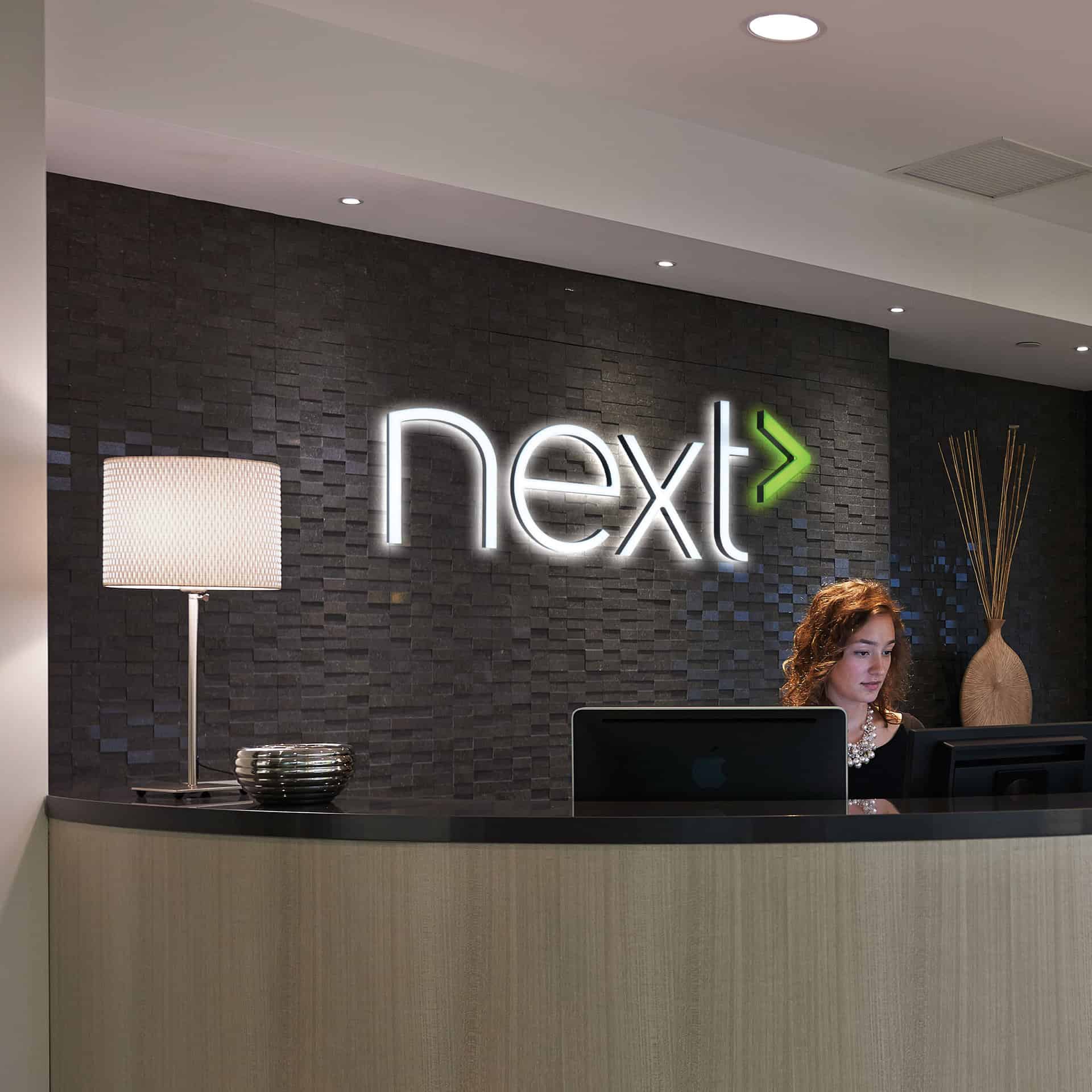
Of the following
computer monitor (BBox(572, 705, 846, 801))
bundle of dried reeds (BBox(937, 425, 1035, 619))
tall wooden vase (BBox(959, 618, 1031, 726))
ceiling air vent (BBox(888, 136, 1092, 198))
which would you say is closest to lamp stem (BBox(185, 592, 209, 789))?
computer monitor (BBox(572, 705, 846, 801))

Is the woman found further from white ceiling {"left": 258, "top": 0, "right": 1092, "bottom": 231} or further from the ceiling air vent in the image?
the ceiling air vent

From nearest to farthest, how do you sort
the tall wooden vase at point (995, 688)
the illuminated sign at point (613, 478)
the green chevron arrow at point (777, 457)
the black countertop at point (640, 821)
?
1. the black countertop at point (640, 821)
2. the illuminated sign at point (613, 478)
3. the green chevron arrow at point (777, 457)
4. the tall wooden vase at point (995, 688)

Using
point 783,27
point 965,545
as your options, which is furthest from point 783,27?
point 965,545

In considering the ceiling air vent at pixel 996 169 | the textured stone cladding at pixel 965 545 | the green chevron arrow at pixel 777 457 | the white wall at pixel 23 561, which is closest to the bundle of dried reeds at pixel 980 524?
the textured stone cladding at pixel 965 545

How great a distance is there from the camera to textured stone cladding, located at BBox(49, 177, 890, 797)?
380 cm

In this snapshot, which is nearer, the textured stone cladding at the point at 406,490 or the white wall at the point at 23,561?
the white wall at the point at 23,561

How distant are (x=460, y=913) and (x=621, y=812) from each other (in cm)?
32

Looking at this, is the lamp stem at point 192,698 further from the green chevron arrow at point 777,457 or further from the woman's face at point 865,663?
the green chevron arrow at point 777,457

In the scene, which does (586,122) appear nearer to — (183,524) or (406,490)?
(406,490)

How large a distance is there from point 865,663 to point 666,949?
4.63ft

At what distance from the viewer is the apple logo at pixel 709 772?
2.44m

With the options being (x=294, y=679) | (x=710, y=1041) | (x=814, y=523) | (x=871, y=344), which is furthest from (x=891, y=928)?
(x=871, y=344)

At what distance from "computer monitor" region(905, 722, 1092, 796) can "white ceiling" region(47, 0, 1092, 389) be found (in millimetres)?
2071

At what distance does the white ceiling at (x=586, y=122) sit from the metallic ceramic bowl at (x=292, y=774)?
180cm
